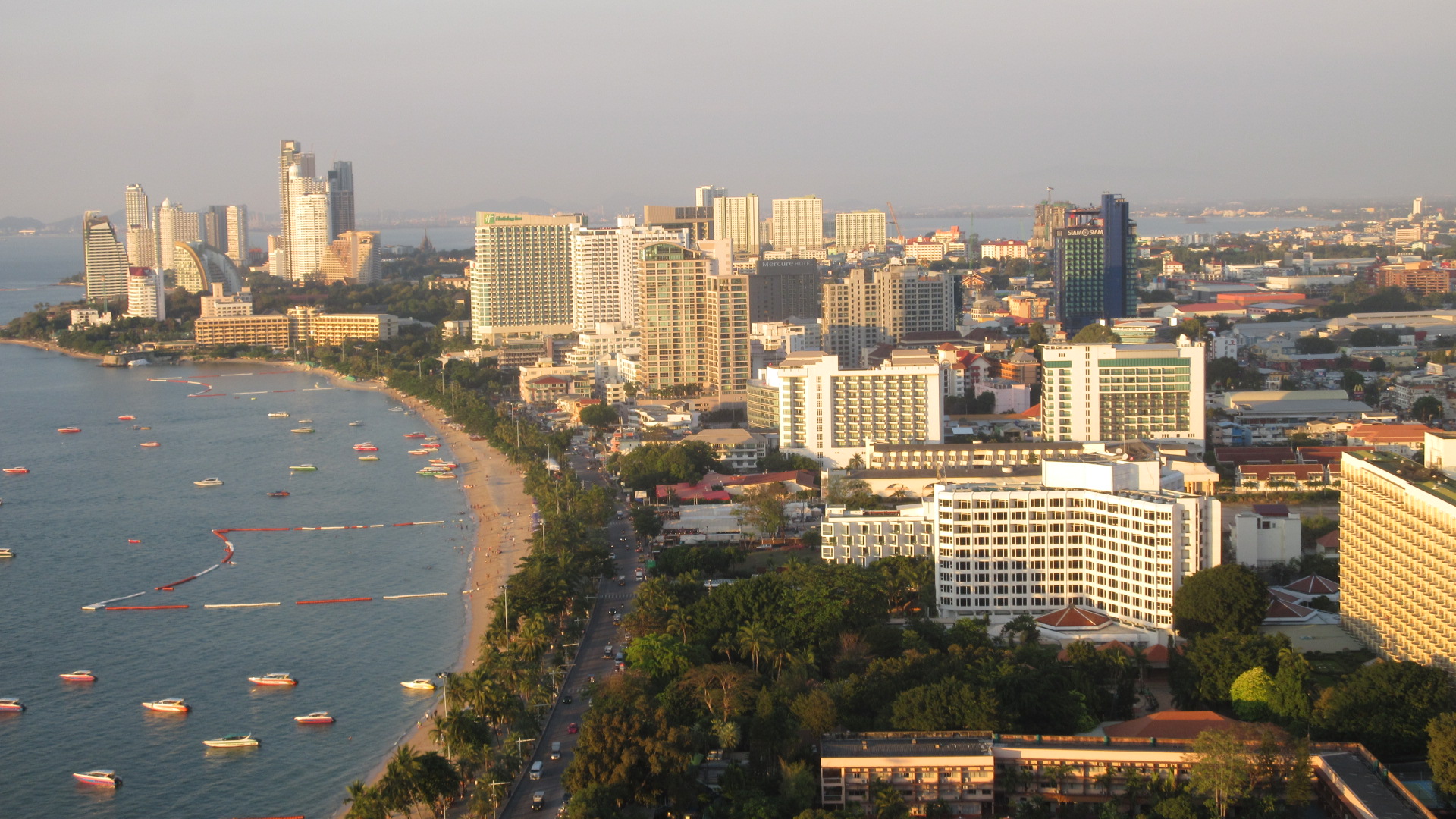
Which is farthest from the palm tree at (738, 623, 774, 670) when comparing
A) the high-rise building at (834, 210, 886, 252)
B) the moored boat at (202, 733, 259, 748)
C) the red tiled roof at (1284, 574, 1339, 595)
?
the high-rise building at (834, 210, 886, 252)

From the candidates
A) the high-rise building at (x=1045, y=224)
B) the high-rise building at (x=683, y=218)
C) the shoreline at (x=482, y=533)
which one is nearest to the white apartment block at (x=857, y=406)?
the shoreline at (x=482, y=533)

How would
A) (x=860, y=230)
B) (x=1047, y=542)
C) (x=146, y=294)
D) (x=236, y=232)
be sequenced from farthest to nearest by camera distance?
(x=236, y=232) → (x=860, y=230) → (x=146, y=294) → (x=1047, y=542)

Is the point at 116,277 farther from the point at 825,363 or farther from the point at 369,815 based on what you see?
the point at 369,815

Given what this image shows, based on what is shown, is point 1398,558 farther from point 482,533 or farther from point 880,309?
point 880,309

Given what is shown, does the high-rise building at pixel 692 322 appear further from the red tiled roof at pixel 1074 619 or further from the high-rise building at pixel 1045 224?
the high-rise building at pixel 1045 224

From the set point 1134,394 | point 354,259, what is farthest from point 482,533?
point 354,259

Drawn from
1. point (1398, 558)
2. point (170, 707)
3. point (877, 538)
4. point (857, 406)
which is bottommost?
point (170, 707)

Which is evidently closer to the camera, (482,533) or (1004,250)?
(482,533)
